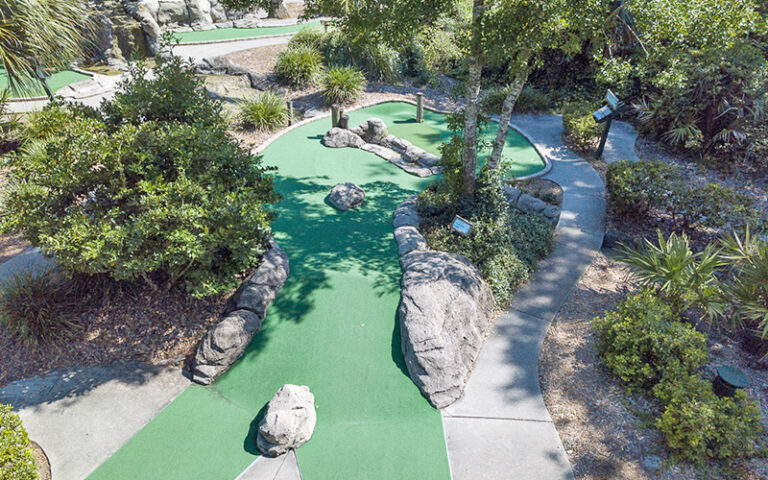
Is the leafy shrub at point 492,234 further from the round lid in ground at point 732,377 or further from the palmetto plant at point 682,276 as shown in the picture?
the round lid in ground at point 732,377

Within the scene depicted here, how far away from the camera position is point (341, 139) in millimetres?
10469

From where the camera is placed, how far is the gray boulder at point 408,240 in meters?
6.83

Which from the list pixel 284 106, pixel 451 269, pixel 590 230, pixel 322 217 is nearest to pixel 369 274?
pixel 451 269

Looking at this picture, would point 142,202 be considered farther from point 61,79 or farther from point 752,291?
point 61,79

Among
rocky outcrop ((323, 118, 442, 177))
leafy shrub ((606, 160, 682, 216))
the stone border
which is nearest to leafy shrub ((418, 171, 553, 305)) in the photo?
leafy shrub ((606, 160, 682, 216))

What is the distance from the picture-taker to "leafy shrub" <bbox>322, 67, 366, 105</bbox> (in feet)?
41.4

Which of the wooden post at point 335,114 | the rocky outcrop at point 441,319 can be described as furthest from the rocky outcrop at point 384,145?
the rocky outcrop at point 441,319

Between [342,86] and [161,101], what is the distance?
740 cm

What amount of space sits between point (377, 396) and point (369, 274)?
195cm

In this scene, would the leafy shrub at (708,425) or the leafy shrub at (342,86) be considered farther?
the leafy shrub at (342,86)

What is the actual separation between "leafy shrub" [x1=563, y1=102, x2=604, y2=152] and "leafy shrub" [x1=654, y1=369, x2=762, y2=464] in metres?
6.86

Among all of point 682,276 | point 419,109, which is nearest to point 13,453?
point 682,276

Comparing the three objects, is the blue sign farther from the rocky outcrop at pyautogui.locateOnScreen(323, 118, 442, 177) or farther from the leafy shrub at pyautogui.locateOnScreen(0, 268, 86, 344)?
the leafy shrub at pyautogui.locateOnScreen(0, 268, 86, 344)

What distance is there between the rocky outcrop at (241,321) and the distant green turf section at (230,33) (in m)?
13.8
